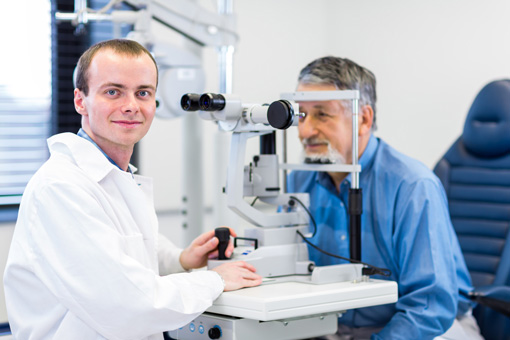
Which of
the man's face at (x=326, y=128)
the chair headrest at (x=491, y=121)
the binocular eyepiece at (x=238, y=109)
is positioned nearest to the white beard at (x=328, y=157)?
the man's face at (x=326, y=128)

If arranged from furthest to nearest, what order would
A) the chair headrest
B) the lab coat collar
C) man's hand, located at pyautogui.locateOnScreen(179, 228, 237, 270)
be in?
1. the chair headrest
2. man's hand, located at pyautogui.locateOnScreen(179, 228, 237, 270)
3. the lab coat collar

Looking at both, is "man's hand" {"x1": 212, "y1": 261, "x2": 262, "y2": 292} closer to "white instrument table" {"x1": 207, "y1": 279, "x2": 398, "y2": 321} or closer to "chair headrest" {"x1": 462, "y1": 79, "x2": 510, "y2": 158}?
"white instrument table" {"x1": 207, "y1": 279, "x2": 398, "y2": 321}

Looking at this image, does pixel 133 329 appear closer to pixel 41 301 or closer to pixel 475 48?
pixel 41 301

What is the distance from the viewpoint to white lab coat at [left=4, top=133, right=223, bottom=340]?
4.05 ft

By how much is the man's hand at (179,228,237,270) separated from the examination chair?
36.8 inches

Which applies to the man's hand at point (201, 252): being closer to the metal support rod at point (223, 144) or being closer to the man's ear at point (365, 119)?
the man's ear at point (365, 119)

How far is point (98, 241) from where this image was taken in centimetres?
124

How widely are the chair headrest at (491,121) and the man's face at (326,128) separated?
542mm

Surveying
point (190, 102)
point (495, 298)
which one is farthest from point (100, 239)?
point (495, 298)

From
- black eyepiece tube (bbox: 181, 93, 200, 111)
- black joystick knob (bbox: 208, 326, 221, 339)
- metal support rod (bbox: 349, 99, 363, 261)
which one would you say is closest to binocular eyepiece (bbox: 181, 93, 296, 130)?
black eyepiece tube (bbox: 181, 93, 200, 111)

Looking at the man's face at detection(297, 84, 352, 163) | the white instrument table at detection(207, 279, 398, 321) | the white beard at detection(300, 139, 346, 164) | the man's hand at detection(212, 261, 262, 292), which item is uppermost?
the man's face at detection(297, 84, 352, 163)

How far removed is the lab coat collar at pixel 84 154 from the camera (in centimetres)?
134

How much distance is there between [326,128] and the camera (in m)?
1.91

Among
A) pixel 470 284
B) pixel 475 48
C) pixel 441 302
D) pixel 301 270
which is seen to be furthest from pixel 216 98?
pixel 475 48
